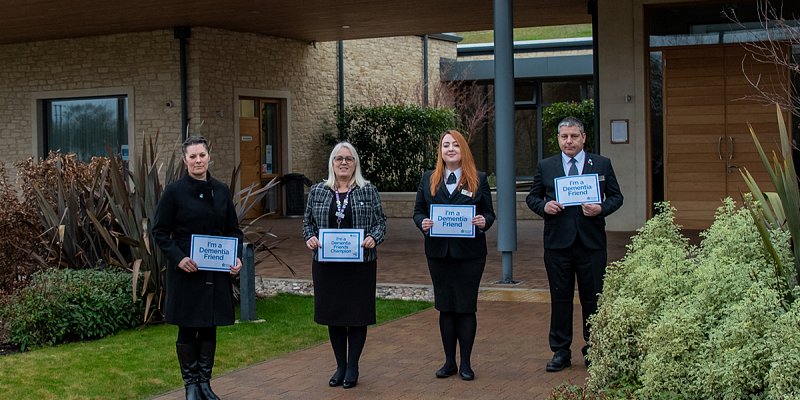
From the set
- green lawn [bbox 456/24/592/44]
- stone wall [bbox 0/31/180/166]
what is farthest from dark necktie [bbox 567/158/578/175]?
green lawn [bbox 456/24/592/44]

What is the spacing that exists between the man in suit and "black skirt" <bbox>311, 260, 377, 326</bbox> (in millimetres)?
1250

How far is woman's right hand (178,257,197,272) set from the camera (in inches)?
239

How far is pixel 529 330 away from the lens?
855 cm

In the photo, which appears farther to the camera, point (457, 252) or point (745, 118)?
point (745, 118)

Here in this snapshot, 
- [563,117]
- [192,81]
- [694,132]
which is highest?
[192,81]

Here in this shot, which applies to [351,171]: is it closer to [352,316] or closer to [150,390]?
[352,316]

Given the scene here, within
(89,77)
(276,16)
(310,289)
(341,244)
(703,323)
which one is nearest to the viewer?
(703,323)

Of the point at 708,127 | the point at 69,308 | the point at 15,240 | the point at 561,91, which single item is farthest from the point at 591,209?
the point at 561,91

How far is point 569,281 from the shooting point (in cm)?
703

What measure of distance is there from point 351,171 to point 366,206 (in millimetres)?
245

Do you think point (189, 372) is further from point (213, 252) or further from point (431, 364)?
point (431, 364)

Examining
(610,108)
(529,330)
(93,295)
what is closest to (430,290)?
(529,330)

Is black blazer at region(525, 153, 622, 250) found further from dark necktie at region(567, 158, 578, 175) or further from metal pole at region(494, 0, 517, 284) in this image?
metal pole at region(494, 0, 517, 284)

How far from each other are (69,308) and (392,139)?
1528 cm
